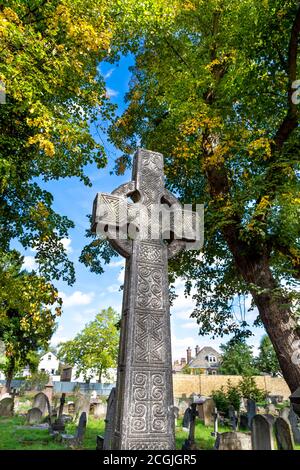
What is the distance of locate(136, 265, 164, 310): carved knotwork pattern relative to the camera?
3.62 meters

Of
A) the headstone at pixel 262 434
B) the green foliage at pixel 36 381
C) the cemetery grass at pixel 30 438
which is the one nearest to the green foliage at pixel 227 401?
the cemetery grass at pixel 30 438

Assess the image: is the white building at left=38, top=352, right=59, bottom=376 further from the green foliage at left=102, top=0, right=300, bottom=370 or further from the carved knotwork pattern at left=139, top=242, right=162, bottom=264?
the carved knotwork pattern at left=139, top=242, right=162, bottom=264

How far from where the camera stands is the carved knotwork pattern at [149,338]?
335 centimetres

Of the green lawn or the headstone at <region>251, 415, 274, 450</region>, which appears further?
the green lawn

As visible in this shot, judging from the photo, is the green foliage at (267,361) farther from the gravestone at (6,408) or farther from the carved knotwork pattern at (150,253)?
the carved knotwork pattern at (150,253)

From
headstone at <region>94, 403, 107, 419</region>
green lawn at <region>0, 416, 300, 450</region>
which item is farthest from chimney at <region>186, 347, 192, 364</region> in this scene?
green lawn at <region>0, 416, 300, 450</region>

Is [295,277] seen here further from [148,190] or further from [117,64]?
[117,64]

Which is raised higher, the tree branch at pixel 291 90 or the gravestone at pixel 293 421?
the tree branch at pixel 291 90

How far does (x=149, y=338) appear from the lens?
3.45 metres

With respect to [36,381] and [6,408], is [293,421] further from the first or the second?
[36,381]

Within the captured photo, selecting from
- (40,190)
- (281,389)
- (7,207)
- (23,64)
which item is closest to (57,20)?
(23,64)

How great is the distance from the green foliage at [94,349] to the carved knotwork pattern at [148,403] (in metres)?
39.4

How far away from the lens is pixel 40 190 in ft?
31.8
